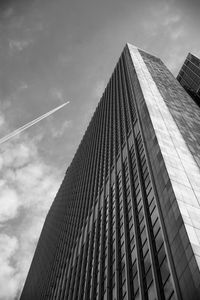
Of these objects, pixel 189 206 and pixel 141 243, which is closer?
pixel 189 206

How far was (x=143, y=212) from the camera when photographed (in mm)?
35656

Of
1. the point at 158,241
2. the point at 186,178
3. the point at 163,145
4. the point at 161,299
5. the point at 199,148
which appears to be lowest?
the point at 161,299

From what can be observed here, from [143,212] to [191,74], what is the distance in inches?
5619

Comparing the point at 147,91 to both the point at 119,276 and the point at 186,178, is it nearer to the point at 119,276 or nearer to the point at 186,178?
the point at 186,178

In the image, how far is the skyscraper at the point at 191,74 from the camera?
156 meters

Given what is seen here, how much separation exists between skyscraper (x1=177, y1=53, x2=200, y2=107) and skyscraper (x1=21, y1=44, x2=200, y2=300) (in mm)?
86091

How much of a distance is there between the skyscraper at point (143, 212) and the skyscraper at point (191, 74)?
282 ft

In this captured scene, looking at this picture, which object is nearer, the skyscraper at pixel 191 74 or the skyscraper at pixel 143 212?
the skyscraper at pixel 143 212

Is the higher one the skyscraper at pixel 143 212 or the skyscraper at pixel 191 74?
the skyscraper at pixel 191 74

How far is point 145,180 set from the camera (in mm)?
40469

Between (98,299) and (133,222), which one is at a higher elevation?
(133,222)

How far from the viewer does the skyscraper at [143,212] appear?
85.7 feet

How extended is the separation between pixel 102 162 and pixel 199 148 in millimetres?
30726

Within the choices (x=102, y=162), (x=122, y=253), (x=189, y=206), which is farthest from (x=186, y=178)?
(x=102, y=162)
